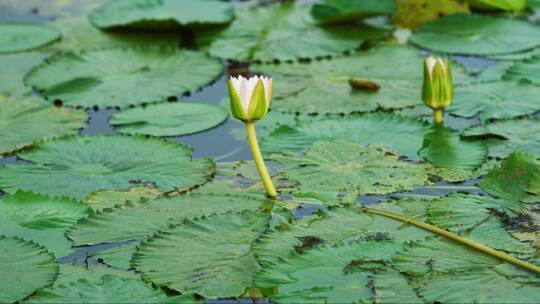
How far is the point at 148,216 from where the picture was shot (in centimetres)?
277

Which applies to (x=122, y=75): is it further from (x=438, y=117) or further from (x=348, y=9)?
(x=438, y=117)

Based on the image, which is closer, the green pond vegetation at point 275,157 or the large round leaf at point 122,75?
the green pond vegetation at point 275,157

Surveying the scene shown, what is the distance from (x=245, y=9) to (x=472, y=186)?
86.6 inches

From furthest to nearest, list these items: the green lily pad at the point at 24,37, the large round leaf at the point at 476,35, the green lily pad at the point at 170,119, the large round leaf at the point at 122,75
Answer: the green lily pad at the point at 24,37
the large round leaf at the point at 476,35
the large round leaf at the point at 122,75
the green lily pad at the point at 170,119

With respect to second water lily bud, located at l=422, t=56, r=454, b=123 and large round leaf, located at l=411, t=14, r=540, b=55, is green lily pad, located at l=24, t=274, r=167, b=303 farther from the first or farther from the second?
large round leaf, located at l=411, t=14, r=540, b=55

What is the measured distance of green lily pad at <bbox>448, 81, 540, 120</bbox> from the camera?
3.46 meters

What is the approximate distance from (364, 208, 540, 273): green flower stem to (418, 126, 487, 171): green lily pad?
0.39m

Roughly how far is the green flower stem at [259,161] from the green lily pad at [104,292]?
58 cm

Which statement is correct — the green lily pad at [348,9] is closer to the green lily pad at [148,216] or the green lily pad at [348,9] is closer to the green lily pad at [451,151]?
the green lily pad at [451,151]

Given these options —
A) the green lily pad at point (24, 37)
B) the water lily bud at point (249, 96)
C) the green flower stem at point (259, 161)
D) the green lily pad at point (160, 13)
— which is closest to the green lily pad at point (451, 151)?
the green flower stem at point (259, 161)

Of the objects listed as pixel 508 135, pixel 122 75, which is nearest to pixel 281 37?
pixel 122 75

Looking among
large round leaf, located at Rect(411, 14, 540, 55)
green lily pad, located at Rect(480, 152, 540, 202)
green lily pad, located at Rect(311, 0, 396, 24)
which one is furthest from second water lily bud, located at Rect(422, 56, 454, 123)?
green lily pad, located at Rect(311, 0, 396, 24)

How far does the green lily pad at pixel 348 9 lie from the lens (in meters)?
4.46

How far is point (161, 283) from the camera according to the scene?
2412 millimetres
